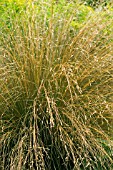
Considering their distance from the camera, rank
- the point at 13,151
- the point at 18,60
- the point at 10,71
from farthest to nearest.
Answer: the point at 18,60 → the point at 10,71 → the point at 13,151

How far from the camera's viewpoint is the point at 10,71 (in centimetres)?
300

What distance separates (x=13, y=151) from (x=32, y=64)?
0.74m

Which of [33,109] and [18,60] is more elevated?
[18,60]

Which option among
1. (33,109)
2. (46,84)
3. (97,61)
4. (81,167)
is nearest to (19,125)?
(33,109)

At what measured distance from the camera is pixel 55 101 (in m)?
3.02

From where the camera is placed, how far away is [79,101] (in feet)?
10.1

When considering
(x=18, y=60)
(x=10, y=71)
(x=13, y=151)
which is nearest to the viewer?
(x=13, y=151)

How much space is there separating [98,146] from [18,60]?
39.9 inches

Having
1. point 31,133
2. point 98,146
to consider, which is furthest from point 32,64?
point 98,146

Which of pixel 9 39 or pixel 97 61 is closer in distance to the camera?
pixel 97 61

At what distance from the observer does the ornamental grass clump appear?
9.40 feet

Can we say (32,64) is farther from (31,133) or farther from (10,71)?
(31,133)

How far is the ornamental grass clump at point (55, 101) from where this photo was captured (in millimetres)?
2866

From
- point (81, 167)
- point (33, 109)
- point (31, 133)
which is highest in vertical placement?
point (33, 109)
